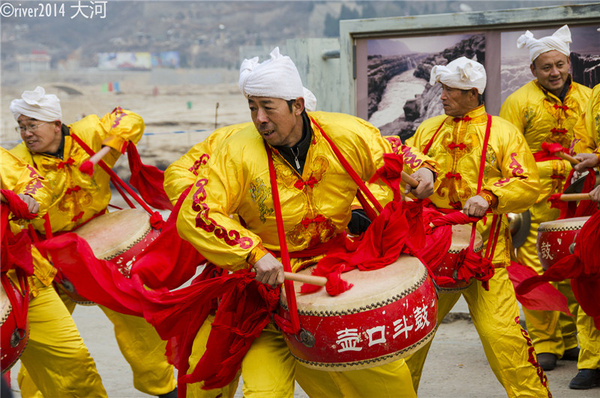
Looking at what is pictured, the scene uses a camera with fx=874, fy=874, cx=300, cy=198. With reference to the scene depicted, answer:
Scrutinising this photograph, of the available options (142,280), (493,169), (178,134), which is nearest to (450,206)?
(493,169)

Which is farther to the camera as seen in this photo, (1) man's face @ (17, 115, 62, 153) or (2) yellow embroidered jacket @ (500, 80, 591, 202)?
(2) yellow embroidered jacket @ (500, 80, 591, 202)

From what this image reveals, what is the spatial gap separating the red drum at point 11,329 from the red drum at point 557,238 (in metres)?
2.53

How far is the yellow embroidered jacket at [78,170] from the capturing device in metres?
4.73

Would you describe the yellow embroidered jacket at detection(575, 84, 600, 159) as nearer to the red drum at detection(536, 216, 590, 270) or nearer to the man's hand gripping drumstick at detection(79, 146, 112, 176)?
the red drum at detection(536, 216, 590, 270)

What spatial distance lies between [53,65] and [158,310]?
13812 millimetres

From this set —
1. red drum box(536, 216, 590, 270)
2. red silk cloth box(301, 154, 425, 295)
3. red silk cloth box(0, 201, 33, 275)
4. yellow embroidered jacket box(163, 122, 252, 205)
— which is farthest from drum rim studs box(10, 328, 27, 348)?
red drum box(536, 216, 590, 270)

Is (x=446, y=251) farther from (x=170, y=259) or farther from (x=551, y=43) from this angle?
(x=551, y=43)

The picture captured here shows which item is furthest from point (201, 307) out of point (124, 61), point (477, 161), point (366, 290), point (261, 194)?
point (124, 61)

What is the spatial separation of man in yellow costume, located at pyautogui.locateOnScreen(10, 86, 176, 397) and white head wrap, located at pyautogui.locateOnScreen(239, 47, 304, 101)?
1.89m

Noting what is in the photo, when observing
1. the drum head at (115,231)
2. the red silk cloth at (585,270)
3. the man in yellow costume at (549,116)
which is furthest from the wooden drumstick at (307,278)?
the man in yellow costume at (549,116)

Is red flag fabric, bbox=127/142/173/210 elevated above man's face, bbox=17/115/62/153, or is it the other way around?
man's face, bbox=17/115/62/153

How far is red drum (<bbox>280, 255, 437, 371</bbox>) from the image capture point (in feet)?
9.45

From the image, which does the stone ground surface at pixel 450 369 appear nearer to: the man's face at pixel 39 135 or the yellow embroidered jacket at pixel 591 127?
the yellow embroidered jacket at pixel 591 127

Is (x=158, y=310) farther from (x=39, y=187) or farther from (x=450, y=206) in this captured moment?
(x=450, y=206)
